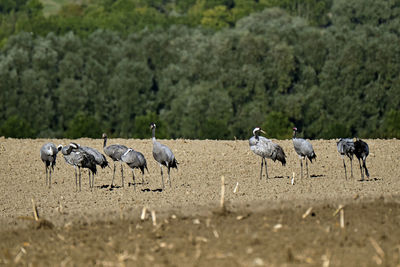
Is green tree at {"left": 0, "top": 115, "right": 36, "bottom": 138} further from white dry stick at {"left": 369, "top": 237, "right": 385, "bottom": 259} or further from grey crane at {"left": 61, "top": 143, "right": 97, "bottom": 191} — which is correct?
white dry stick at {"left": 369, "top": 237, "right": 385, "bottom": 259}

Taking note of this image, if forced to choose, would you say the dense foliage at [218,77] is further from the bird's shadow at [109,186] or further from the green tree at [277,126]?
the bird's shadow at [109,186]

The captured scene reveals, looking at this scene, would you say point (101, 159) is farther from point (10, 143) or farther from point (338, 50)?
point (338, 50)

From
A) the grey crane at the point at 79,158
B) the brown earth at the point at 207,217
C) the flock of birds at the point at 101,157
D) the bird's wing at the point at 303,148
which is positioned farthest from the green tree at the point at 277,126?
the grey crane at the point at 79,158

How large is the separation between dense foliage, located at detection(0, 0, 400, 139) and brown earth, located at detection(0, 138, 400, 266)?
24.6 metres

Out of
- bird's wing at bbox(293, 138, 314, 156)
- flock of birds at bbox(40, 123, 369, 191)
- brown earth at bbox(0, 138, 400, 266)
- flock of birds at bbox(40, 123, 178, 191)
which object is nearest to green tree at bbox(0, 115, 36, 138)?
brown earth at bbox(0, 138, 400, 266)

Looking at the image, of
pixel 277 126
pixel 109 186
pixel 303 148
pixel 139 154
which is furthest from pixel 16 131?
pixel 303 148

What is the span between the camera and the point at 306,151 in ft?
66.3

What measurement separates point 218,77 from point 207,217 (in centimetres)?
4041

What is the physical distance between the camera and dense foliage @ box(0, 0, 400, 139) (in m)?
51.0

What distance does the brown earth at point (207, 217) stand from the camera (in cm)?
1042

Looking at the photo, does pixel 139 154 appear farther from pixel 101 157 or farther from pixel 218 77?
pixel 218 77

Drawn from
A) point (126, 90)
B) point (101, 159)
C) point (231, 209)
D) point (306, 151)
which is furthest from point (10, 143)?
point (126, 90)

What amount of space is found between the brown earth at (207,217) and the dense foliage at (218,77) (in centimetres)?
2459

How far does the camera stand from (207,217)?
13.4 m
